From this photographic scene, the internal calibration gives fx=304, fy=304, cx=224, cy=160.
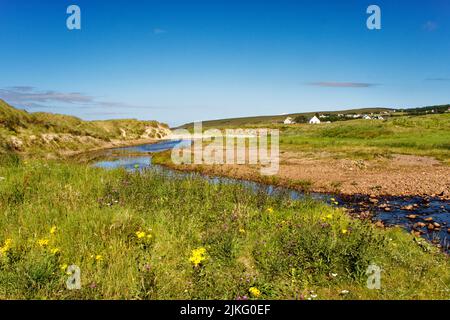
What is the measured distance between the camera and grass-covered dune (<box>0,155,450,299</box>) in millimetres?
4715

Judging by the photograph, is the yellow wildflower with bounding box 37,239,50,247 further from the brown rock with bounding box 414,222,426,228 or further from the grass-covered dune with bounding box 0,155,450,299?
the brown rock with bounding box 414,222,426,228

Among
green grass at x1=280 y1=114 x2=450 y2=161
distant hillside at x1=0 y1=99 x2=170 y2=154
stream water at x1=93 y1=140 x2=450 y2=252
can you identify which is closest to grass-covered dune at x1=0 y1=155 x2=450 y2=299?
stream water at x1=93 y1=140 x2=450 y2=252

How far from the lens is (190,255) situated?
19.2 ft

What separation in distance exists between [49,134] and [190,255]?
171ft

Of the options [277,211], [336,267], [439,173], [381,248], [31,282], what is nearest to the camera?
[31,282]

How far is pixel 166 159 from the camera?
40.6 m

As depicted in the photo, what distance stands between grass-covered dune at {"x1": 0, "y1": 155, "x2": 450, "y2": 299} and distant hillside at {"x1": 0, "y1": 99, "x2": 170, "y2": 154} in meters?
26.3

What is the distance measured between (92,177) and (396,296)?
10.2 metres

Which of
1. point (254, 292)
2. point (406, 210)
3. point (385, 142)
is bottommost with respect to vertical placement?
point (406, 210)

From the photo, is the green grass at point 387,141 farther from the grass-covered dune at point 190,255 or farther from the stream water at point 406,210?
the grass-covered dune at point 190,255

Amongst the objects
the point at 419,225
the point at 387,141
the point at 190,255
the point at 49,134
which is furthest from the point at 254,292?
the point at 49,134

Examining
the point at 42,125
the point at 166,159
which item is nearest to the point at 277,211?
the point at 166,159

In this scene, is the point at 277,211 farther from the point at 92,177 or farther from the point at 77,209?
the point at 92,177

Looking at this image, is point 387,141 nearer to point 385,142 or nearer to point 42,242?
point 385,142
